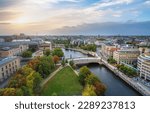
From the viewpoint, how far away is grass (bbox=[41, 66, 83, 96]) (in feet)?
11.6

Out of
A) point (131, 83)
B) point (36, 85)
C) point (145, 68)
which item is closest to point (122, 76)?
point (145, 68)

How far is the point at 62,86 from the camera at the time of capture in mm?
3961

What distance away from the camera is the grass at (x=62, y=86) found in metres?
3.54

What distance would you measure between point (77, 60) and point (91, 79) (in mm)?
3928

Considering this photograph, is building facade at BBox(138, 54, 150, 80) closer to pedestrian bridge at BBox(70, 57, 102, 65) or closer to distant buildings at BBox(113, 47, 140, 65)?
distant buildings at BBox(113, 47, 140, 65)

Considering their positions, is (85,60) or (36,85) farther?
(85,60)

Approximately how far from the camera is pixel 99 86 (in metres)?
3.44

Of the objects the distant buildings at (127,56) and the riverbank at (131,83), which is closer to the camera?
the riverbank at (131,83)

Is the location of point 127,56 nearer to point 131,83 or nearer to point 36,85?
point 131,83

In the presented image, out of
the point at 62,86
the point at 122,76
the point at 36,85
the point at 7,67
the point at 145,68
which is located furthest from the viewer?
the point at 122,76

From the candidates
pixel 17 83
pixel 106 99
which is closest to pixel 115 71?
pixel 17 83

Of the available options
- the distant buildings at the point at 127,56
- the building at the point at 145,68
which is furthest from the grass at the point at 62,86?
the distant buildings at the point at 127,56

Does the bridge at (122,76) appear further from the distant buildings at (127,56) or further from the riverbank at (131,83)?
the distant buildings at (127,56)

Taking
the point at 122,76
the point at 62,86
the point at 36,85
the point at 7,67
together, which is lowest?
the point at 122,76
